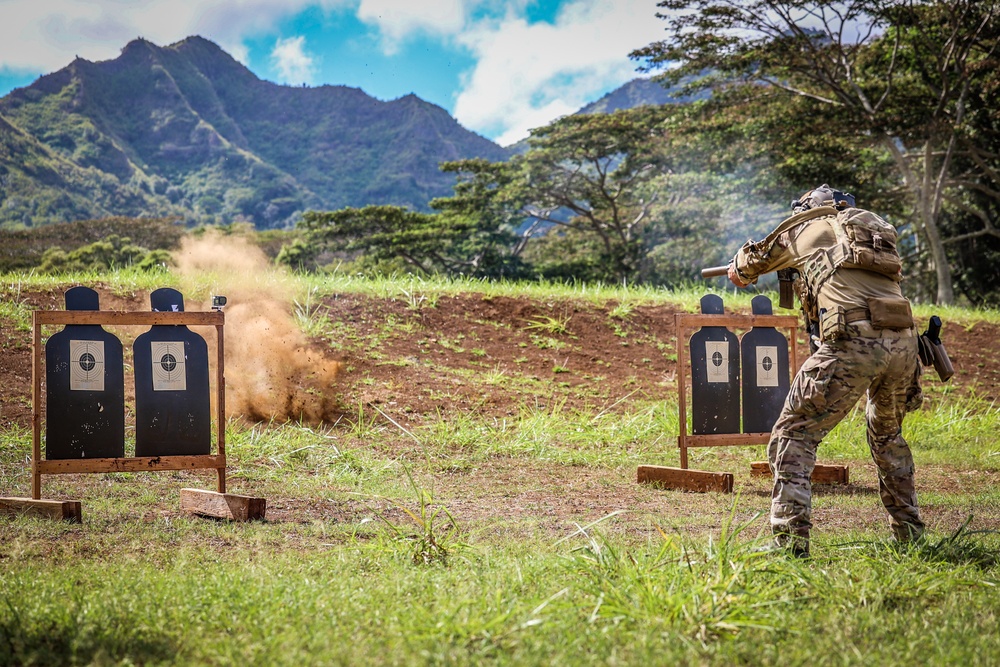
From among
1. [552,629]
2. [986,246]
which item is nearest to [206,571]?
[552,629]

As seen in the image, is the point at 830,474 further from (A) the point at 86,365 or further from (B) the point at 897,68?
(B) the point at 897,68

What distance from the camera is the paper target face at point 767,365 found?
6102 millimetres

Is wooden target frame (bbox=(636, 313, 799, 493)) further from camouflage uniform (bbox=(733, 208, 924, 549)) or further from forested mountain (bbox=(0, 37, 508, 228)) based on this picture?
forested mountain (bbox=(0, 37, 508, 228))

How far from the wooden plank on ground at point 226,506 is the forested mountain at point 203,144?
145 ft

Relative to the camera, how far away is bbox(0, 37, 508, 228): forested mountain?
52.0 m

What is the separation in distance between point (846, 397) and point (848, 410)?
9 cm

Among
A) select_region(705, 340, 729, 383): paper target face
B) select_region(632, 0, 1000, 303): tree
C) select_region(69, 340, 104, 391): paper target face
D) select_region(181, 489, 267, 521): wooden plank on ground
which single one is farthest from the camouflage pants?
select_region(632, 0, 1000, 303): tree

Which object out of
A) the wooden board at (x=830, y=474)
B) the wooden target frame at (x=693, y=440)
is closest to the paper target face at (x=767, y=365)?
the wooden target frame at (x=693, y=440)

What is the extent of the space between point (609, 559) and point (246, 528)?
203cm

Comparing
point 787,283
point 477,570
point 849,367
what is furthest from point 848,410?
point 477,570

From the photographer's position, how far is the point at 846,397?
3.50 metres

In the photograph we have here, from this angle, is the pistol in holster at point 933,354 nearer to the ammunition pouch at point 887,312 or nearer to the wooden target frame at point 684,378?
the ammunition pouch at point 887,312

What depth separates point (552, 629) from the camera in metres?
2.61

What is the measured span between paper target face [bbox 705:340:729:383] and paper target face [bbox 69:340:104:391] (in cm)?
412
